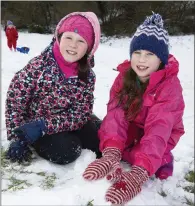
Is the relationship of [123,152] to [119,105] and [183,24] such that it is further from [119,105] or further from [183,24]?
[183,24]

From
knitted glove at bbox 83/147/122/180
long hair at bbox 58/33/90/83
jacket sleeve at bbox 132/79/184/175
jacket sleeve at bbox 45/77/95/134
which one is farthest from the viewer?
long hair at bbox 58/33/90/83

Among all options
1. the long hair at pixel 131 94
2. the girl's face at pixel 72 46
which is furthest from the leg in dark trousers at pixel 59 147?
the girl's face at pixel 72 46

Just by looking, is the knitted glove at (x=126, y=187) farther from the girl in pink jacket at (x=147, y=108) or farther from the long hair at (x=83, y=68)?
the long hair at (x=83, y=68)

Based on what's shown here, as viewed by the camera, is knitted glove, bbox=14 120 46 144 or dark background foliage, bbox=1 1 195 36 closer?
knitted glove, bbox=14 120 46 144

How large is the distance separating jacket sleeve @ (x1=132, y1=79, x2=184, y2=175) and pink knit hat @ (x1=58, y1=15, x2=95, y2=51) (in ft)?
2.29

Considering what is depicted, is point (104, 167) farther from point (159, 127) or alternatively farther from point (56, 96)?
point (56, 96)

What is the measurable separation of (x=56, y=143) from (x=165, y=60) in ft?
3.26

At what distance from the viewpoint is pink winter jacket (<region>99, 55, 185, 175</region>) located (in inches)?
87.0

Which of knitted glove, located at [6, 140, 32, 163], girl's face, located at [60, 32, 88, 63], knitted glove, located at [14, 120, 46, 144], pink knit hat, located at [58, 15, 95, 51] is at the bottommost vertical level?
knitted glove, located at [6, 140, 32, 163]

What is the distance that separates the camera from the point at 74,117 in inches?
105

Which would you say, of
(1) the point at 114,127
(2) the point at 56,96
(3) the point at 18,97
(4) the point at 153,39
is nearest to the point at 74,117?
(2) the point at 56,96

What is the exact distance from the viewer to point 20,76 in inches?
100

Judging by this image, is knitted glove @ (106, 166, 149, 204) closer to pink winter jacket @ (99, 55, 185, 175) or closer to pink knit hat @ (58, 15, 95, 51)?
pink winter jacket @ (99, 55, 185, 175)

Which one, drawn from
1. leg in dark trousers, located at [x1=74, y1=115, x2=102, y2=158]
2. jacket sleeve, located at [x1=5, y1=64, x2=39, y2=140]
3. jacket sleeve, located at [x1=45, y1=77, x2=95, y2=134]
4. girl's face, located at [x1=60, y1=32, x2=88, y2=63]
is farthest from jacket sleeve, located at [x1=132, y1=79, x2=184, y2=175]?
jacket sleeve, located at [x1=5, y1=64, x2=39, y2=140]
